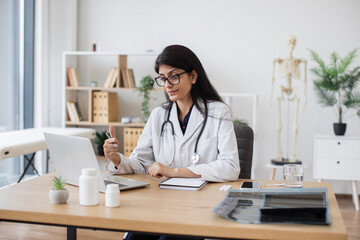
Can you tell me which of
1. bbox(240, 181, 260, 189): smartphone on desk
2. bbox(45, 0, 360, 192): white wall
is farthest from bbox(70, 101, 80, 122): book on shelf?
bbox(240, 181, 260, 189): smartphone on desk

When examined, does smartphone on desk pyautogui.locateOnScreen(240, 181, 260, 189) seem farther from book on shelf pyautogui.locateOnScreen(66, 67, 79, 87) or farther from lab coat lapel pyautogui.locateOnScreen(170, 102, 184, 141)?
book on shelf pyautogui.locateOnScreen(66, 67, 79, 87)

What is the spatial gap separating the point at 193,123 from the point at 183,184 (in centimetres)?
49

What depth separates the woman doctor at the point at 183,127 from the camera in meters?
2.02

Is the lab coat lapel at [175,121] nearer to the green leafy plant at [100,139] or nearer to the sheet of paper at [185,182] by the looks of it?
the sheet of paper at [185,182]

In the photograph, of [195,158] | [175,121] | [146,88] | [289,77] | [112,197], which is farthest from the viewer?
[146,88]

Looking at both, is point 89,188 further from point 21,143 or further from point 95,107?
point 95,107

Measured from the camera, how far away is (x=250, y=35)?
15.2 feet

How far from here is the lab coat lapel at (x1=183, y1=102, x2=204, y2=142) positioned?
2.12m

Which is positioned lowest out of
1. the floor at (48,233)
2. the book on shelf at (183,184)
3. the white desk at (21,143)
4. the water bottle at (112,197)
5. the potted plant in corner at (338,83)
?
the floor at (48,233)

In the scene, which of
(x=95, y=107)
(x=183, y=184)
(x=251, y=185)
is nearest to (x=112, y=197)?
(x=183, y=184)

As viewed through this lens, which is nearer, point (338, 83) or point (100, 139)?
point (338, 83)

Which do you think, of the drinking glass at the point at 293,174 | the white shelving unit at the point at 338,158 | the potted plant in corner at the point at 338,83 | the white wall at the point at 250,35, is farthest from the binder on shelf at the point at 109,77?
the drinking glass at the point at 293,174

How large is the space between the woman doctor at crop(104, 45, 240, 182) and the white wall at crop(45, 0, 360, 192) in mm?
2532

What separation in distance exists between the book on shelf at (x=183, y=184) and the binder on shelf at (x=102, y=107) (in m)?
2.84
